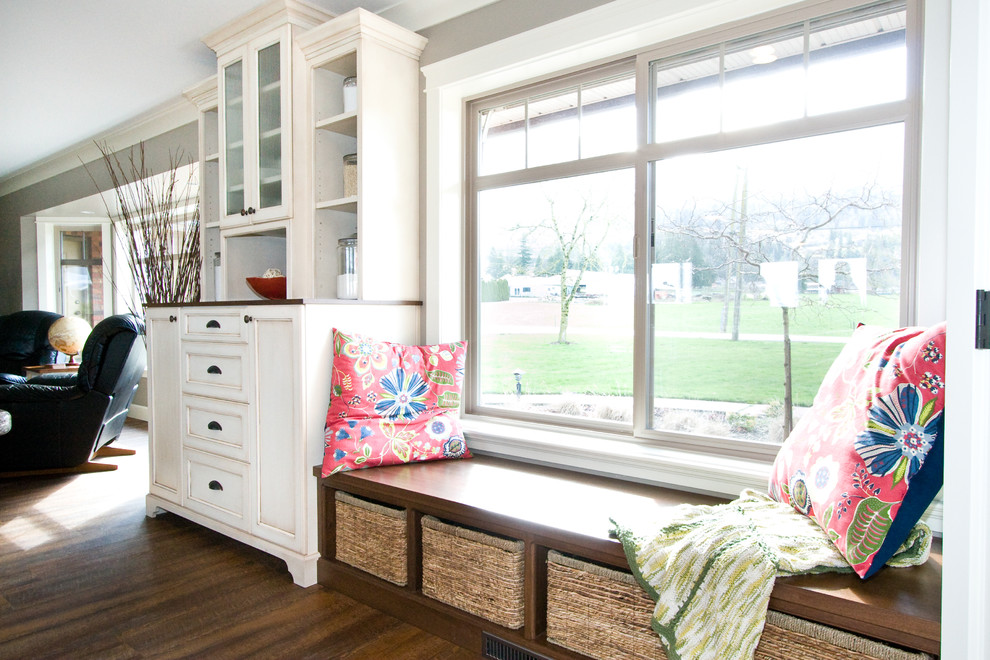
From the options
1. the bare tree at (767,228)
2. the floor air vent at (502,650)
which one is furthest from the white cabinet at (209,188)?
the bare tree at (767,228)

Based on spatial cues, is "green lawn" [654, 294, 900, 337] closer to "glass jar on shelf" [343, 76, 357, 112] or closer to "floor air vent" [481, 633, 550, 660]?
"floor air vent" [481, 633, 550, 660]

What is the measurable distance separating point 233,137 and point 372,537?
6.92ft

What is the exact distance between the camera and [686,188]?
88.5 inches

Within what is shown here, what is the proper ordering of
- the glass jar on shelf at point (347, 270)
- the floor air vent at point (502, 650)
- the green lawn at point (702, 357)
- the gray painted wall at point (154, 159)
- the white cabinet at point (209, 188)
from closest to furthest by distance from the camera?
the floor air vent at point (502, 650) < the green lawn at point (702, 357) < the gray painted wall at point (154, 159) < the glass jar on shelf at point (347, 270) < the white cabinet at point (209, 188)

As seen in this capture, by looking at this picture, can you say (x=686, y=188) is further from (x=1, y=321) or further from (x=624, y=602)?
(x=1, y=321)

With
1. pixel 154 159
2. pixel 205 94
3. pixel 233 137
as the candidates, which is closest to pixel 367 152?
pixel 233 137

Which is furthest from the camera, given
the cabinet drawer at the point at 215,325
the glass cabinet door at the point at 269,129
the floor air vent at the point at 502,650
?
the glass cabinet door at the point at 269,129

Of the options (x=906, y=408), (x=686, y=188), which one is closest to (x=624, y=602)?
(x=906, y=408)

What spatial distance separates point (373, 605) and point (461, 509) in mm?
613

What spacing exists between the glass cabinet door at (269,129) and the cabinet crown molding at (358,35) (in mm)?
212

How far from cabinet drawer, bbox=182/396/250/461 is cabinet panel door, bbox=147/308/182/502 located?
0.12m

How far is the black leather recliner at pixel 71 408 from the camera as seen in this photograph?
390cm

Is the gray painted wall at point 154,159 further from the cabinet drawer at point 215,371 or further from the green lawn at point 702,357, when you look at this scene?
the cabinet drawer at point 215,371

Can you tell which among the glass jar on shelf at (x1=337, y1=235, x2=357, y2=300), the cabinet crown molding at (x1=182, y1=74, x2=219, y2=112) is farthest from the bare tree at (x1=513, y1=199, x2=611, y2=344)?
the cabinet crown molding at (x1=182, y1=74, x2=219, y2=112)
